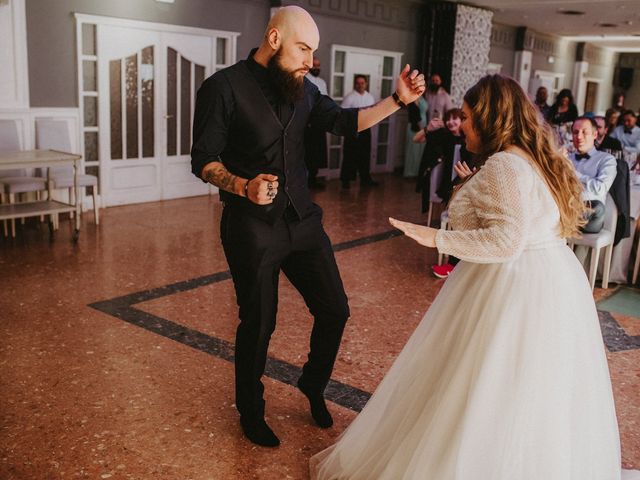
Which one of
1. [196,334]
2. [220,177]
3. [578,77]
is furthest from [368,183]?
[578,77]

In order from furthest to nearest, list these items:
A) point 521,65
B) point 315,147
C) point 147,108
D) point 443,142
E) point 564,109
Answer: point 521,65 → point 564,109 → point 315,147 → point 147,108 → point 443,142

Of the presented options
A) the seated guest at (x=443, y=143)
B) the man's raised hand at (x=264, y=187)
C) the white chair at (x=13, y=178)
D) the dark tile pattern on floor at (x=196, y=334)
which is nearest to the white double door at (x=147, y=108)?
the white chair at (x=13, y=178)

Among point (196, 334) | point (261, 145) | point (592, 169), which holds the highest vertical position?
point (261, 145)

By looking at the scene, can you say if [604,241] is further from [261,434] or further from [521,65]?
[521,65]

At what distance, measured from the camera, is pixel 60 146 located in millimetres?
6770

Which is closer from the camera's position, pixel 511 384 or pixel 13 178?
pixel 511 384

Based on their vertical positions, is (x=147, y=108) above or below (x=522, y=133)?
below

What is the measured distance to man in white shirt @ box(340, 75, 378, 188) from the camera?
31.3 feet

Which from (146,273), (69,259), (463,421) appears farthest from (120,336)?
(463,421)

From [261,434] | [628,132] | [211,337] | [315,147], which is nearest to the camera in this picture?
[261,434]

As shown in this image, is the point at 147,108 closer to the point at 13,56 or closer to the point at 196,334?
the point at 13,56

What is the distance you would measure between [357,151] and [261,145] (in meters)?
7.32

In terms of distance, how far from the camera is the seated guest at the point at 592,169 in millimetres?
4656

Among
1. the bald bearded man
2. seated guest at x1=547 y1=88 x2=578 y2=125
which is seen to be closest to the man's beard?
the bald bearded man
